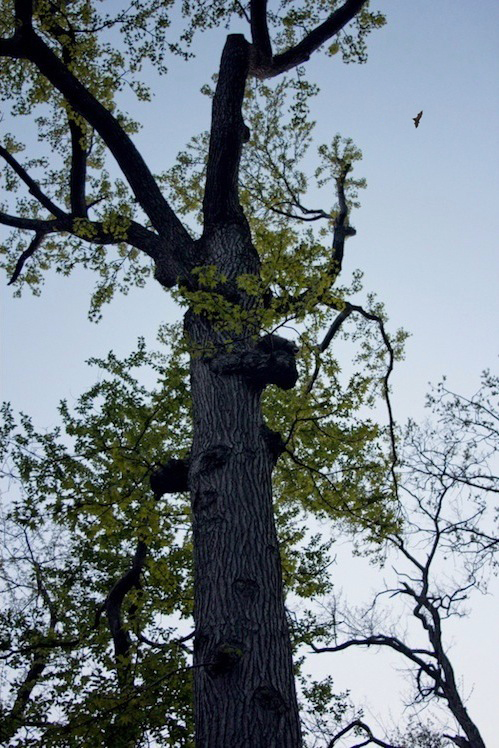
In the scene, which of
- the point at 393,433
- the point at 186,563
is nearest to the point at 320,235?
the point at 393,433

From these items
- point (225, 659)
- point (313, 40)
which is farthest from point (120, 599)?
point (313, 40)

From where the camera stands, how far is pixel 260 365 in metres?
4.77

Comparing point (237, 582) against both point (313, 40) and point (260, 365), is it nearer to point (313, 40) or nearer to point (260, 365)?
point (260, 365)

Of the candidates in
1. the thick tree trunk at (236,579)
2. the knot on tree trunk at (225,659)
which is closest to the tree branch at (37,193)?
the thick tree trunk at (236,579)

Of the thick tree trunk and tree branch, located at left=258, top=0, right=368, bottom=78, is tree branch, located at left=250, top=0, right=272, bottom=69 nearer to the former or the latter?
tree branch, located at left=258, top=0, right=368, bottom=78

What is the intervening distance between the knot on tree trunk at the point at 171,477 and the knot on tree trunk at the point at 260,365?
85 centimetres

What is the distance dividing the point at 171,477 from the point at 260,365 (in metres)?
1.20

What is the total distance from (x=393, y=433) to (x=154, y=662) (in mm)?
3911

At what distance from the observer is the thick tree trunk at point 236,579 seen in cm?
305

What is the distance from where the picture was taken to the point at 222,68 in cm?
667

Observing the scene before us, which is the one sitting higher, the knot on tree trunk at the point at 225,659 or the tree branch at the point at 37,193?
the tree branch at the point at 37,193

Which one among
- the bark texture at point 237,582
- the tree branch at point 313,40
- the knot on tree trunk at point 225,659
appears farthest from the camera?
the tree branch at point 313,40

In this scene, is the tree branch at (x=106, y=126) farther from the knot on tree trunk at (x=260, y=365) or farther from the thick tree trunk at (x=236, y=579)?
the thick tree trunk at (x=236, y=579)

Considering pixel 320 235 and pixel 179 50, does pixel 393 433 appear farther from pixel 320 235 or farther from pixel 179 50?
pixel 179 50
